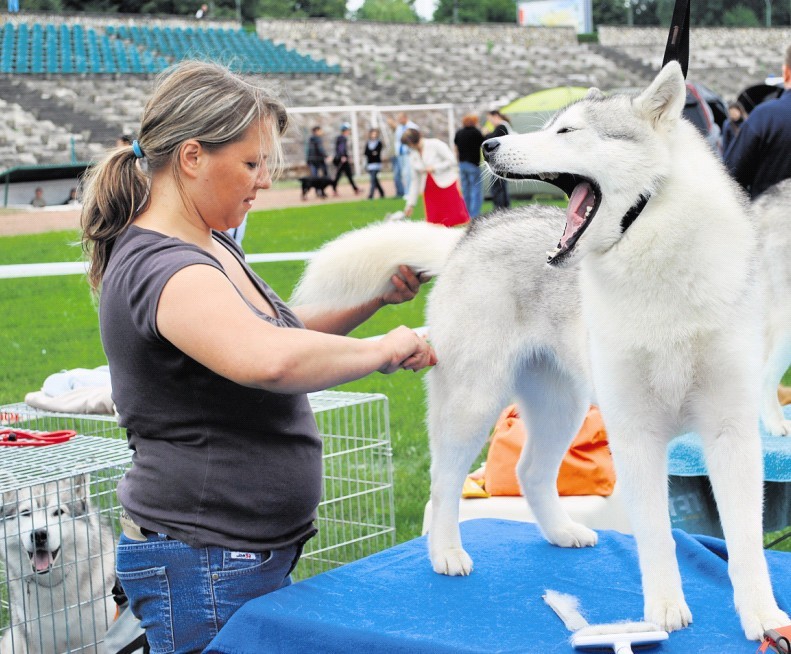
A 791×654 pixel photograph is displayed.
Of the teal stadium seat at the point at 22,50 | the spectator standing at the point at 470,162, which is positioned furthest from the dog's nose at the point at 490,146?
the teal stadium seat at the point at 22,50

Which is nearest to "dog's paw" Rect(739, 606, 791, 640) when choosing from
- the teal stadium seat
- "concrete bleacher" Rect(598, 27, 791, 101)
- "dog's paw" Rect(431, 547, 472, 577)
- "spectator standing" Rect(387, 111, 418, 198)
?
"dog's paw" Rect(431, 547, 472, 577)

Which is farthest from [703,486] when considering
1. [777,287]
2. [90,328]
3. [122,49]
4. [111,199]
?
[122,49]

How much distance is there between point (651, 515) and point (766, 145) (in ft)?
11.1

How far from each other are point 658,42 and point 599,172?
1688 inches

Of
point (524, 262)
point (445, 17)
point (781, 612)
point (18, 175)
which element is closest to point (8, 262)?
point (18, 175)

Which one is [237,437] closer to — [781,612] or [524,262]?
[524,262]

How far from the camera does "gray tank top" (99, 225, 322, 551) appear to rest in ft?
6.31

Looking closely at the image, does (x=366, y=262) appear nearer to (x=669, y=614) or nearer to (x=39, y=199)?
(x=669, y=614)

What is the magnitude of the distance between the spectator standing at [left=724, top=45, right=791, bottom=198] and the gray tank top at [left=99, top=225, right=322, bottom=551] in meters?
3.45

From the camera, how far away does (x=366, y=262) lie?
2627 millimetres

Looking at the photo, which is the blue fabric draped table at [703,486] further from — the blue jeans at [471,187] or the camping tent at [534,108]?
the camping tent at [534,108]

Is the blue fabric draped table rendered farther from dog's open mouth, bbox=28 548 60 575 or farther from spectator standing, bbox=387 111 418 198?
spectator standing, bbox=387 111 418 198

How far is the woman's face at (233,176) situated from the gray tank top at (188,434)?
12 centimetres

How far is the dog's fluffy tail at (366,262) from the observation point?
2625mm
